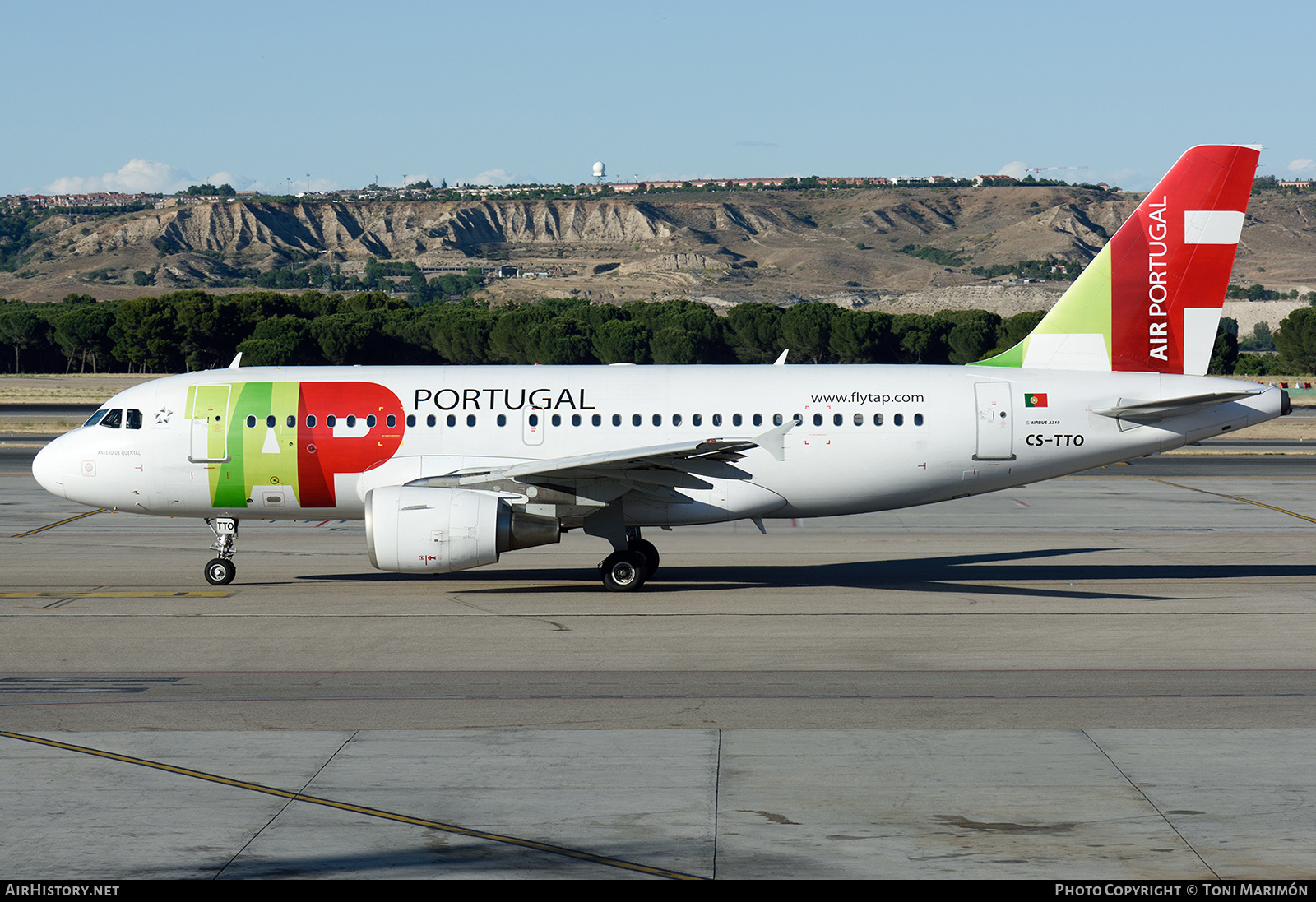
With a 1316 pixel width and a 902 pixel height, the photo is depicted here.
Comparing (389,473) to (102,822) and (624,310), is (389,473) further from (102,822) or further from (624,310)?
(624,310)

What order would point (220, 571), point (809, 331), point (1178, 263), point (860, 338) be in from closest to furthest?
point (1178, 263), point (220, 571), point (860, 338), point (809, 331)

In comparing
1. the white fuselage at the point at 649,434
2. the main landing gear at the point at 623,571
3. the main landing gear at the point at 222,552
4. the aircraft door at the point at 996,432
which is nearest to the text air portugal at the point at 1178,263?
the white fuselage at the point at 649,434

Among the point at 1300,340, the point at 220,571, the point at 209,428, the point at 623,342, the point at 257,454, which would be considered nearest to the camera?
the point at 257,454

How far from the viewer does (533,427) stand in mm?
23469

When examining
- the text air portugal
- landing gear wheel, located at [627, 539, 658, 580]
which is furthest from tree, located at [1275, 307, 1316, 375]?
landing gear wheel, located at [627, 539, 658, 580]

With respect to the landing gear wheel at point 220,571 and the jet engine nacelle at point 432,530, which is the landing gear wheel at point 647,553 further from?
the landing gear wheel at point 220,571

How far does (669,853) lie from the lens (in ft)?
34.5

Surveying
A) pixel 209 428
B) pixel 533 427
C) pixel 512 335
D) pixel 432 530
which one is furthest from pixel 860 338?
pixel 432 530

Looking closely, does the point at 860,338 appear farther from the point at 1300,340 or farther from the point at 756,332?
the point at 1300,340

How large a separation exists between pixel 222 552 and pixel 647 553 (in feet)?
28.1

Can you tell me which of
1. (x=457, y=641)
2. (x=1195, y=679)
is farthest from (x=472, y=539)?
(x=1195, y=679)

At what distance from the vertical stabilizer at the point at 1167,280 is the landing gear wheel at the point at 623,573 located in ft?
30.0

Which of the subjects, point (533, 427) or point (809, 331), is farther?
point (809, 331)

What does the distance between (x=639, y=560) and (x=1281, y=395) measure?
43.1 ft
